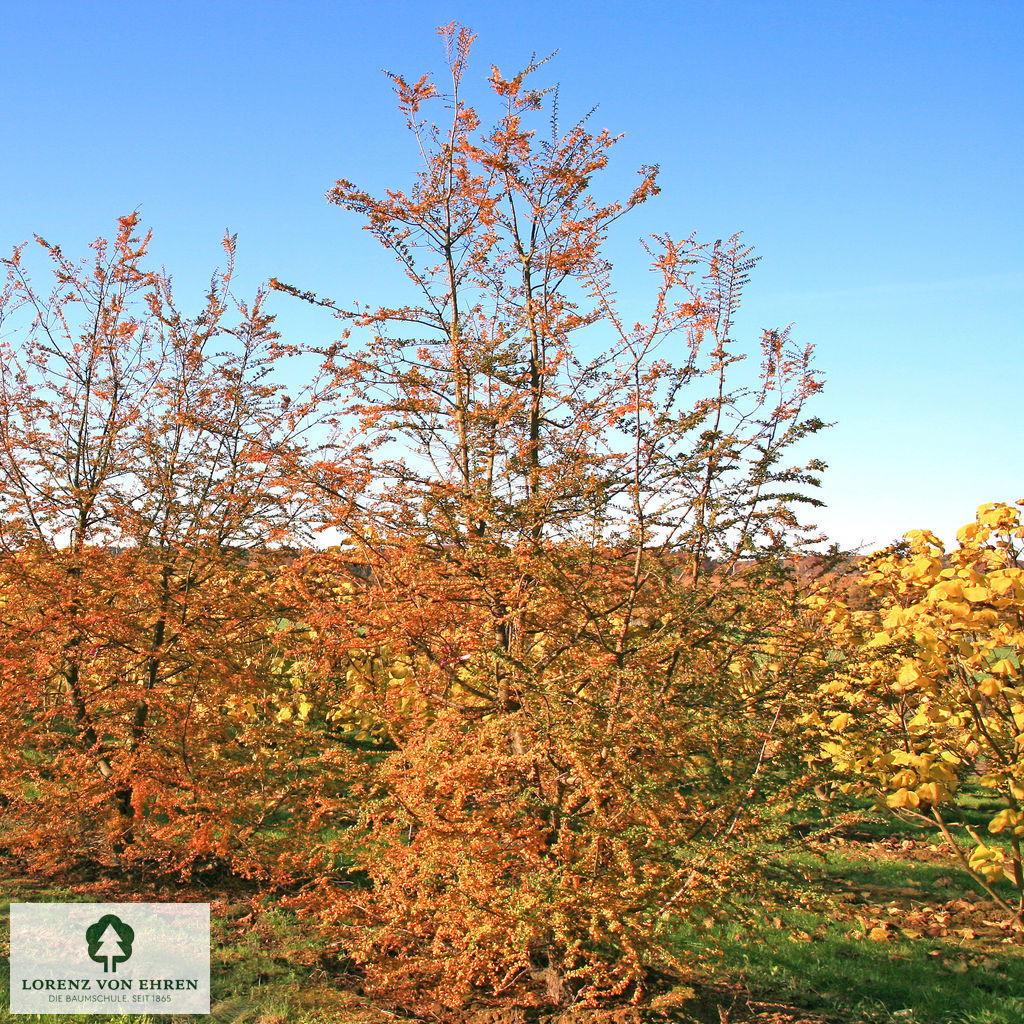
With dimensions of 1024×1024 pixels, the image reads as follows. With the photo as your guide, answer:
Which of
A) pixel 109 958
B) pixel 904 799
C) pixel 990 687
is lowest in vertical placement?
pixel 109 958

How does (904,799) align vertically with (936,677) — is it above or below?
below

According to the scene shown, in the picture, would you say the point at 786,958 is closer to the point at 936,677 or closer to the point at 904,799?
the point at 904,799

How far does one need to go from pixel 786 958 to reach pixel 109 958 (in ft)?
13.9

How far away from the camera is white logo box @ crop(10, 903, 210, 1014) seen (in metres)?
4.21

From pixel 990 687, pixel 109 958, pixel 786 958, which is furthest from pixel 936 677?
pixel 109 958

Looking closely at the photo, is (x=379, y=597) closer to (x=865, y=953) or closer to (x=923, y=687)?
(x=923, y=687)

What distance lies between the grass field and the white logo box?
108mm

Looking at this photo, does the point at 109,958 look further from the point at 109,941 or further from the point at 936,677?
the point at 936,677

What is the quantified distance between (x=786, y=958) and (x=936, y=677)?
2.04 metres

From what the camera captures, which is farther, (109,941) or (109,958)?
(109,941)

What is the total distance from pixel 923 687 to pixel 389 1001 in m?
3.73

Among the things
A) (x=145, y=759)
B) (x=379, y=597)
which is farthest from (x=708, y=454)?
(x=145, y=759)

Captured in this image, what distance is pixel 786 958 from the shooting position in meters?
4.92

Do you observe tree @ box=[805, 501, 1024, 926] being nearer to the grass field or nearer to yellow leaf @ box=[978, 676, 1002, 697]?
yellow leaf @ box=[978, 676, 1002, 697]
